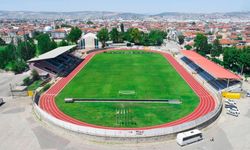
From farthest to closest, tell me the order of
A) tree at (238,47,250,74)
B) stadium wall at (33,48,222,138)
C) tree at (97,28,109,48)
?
tree at (97,28,109,48) → tree at (238,47,250,74) → stadium wall at (33,48,222,138)

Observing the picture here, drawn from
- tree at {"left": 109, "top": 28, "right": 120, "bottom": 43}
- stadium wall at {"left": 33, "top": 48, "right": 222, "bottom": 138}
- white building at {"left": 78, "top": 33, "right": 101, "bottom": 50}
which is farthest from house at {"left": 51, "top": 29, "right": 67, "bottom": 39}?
stadium wall at {"left": 33, "top": 48, "right": 222, "bottom": 138}

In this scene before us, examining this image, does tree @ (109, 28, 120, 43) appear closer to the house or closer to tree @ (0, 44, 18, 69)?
tree @ (0, 44, 18, 69)

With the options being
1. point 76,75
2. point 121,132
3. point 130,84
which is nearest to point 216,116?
point 121,132

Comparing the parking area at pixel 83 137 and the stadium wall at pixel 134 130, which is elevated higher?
the stadium wall at pixel 134 130

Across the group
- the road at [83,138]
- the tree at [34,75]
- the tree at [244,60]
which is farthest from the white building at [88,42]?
the road at [83,138]

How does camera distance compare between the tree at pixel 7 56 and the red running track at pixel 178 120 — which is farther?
the tree at pixel 7 56

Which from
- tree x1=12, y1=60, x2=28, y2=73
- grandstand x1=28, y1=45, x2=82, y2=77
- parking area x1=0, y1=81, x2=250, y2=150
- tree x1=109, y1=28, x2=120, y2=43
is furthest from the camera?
tree x1=109, y1=28, x2=120, y2=43

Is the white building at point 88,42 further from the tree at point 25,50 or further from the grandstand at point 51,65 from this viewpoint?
the grandstand at point 51,65
